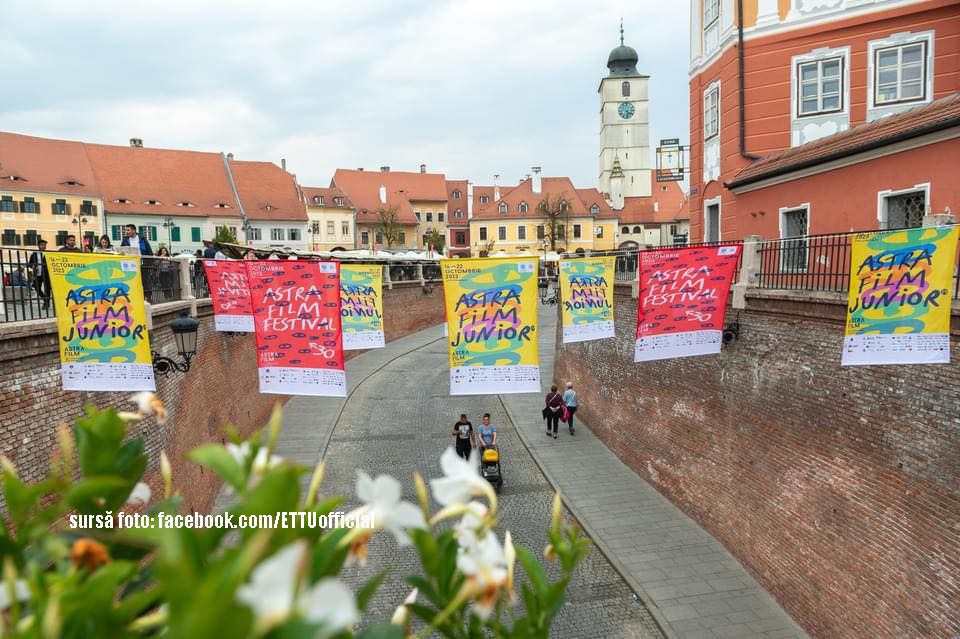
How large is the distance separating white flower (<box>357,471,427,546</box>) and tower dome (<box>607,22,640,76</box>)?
92.8 metres

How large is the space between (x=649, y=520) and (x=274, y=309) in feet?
30.9

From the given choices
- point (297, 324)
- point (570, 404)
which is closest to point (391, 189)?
point (570, 404)

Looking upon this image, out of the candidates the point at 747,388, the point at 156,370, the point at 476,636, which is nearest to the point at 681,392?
the point at 747,388

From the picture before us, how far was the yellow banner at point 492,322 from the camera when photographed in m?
9.41

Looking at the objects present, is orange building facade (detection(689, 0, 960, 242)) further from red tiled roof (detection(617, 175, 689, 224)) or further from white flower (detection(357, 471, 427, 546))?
red tiled roof (detection(617, 175, 689, 224))

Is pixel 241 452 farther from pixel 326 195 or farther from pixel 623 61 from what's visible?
pixel 623 61

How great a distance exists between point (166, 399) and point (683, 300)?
9.20 metres

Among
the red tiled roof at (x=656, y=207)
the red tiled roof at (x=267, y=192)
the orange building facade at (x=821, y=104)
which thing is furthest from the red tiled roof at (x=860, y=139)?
the red tiled roof at (x=656, y=207)

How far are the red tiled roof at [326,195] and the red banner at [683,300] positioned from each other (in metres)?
63.4

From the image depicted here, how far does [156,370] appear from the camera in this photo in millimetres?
11125

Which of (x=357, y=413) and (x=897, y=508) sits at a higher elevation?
(x=897, y=508)

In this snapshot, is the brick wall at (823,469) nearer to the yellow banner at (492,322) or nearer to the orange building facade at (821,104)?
the orange building facade at (821,104)

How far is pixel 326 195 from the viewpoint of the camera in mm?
71812

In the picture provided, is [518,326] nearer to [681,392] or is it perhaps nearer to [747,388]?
[747,388]
